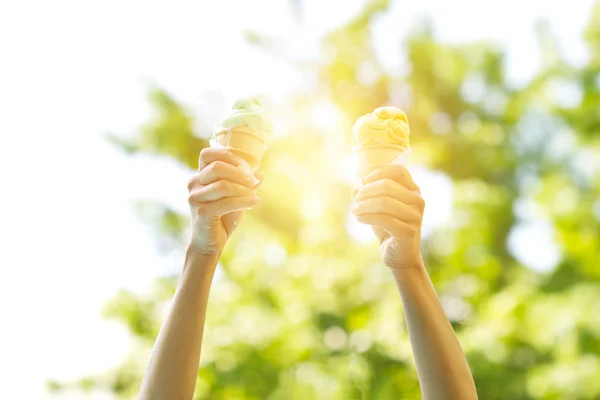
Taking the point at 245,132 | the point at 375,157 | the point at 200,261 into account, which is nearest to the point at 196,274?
the point at 200,261

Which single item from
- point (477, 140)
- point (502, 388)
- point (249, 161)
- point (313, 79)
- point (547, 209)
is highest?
point (313, 79)

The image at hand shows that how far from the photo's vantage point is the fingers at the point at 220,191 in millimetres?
1162

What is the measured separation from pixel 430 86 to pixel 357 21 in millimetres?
1477

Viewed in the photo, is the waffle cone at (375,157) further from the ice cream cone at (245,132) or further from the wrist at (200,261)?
Answer: the wrist at (200,261)

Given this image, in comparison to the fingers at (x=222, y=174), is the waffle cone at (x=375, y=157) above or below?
above

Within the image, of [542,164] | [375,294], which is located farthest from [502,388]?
[542,164]

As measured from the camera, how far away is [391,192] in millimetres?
1129

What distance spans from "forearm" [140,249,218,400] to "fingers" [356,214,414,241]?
0.36 metres

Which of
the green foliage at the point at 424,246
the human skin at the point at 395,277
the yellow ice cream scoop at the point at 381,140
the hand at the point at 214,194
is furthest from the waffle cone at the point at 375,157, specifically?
the green foliage at the point at 424,246

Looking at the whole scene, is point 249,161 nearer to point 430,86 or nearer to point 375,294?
point 375,294

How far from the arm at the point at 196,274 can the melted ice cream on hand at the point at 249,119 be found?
25 cm

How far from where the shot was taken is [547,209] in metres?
6.56

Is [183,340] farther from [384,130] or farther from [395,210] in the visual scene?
[384,130]

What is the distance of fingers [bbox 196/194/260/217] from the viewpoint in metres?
1.17
